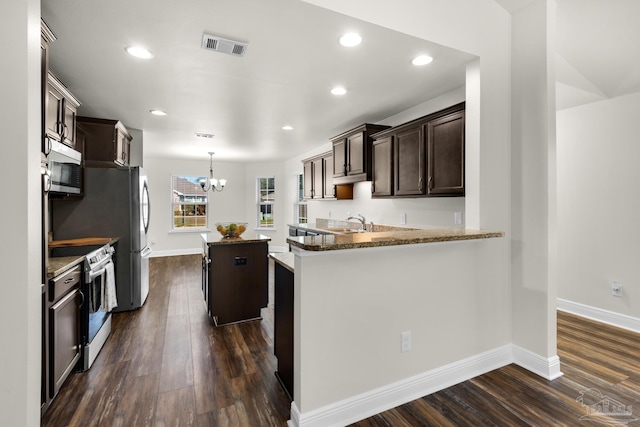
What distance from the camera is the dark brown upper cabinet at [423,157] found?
269 cm

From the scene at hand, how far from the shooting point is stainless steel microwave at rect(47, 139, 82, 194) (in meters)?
2.40

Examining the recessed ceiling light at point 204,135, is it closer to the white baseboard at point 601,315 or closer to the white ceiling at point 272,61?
the white ceiling at point 272,61

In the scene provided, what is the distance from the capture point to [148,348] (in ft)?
9.20

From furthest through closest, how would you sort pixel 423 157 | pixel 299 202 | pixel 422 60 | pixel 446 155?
pixel 299 202, pixel 423 157, pixel 446 155, pixel 422 60

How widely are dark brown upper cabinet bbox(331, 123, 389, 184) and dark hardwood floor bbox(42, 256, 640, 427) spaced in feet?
7.55

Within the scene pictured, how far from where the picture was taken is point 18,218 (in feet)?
4.40

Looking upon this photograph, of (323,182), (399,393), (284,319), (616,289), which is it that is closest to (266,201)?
(323,182)

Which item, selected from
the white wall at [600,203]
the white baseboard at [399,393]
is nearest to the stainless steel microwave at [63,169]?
the white baseboard at [399,393]

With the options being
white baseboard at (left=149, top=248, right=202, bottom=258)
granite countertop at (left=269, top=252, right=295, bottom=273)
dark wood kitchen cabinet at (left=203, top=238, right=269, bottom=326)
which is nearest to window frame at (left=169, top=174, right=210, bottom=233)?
white baseboard at (left=149, top=248, right=202, bottom=258)

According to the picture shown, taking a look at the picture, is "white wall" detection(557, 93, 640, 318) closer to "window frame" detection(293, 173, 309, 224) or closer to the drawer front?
the drawer front

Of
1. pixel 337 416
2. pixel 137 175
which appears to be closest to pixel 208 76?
pixel 137 175

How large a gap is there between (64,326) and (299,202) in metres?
5.83

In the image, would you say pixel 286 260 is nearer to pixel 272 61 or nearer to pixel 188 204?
pixel 272 61

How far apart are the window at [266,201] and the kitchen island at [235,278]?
16.5 feet
